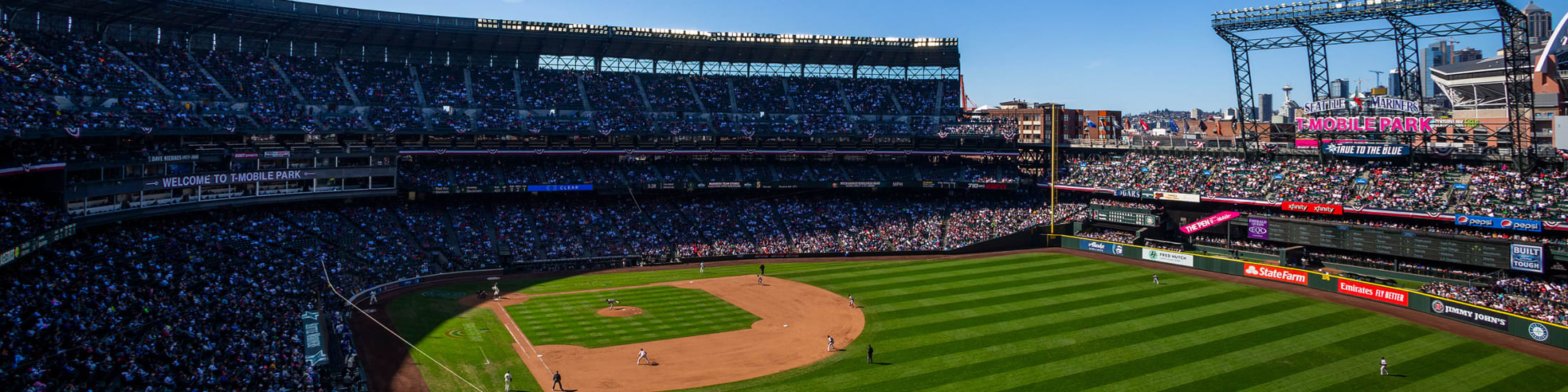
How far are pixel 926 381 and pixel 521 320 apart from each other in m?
20.1

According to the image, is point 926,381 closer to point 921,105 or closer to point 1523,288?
point 1523,288

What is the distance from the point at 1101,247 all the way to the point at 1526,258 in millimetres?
23892

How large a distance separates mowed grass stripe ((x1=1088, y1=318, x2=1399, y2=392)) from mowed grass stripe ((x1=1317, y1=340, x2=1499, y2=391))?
2851mm

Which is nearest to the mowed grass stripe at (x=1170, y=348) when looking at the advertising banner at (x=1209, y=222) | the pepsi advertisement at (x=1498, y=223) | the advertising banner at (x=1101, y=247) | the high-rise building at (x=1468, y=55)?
the pepsi advertisement at (x=1498, y=223)

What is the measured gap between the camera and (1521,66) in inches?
2137

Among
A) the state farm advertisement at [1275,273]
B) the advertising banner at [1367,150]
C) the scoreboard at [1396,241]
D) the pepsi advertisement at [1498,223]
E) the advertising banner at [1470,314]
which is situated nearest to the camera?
the advertising banner at [1470,314]

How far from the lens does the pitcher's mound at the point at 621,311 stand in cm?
4291

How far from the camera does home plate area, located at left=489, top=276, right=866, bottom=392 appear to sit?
33344mm

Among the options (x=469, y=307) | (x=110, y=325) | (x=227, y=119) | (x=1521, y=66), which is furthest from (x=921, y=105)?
(x=110, y=325)

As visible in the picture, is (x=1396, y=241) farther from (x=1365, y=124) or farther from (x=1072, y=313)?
(x=1072, y=313)

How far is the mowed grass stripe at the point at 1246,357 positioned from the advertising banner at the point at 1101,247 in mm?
20734

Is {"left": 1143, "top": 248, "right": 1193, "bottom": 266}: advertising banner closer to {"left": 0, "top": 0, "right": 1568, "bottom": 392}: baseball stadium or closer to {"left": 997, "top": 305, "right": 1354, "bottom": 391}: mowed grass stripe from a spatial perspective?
{"left": 0, "top": 0, "right": 1568, "bottom": 392}: baseball stadium

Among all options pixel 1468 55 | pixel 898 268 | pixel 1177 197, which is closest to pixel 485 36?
pixel 898 268

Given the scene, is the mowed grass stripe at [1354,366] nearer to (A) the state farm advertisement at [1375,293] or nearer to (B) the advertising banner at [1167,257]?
(A) the state farm advertisement at [1375,293]
